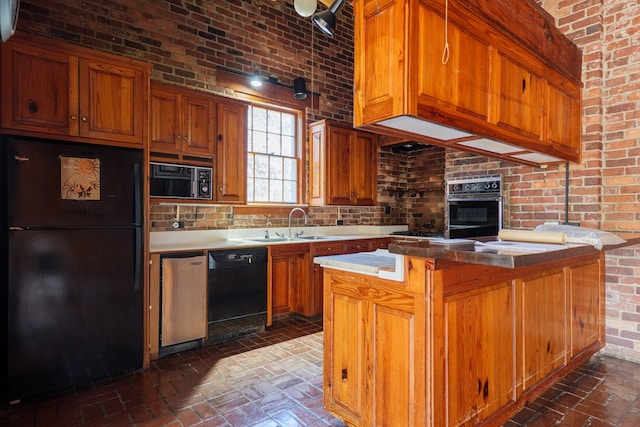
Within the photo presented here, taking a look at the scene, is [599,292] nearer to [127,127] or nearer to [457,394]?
[457,394]

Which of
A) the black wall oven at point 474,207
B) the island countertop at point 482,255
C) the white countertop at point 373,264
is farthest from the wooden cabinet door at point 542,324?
the black wall oven at point 474,207

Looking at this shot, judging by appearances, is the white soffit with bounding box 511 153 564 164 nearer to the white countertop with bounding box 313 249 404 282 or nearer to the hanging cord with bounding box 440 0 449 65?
the hanging cord with bounding box 440 0 449 65

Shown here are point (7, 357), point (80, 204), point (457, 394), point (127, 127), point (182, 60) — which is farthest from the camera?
point (182, 60)

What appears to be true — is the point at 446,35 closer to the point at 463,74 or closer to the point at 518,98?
the point at 463,74

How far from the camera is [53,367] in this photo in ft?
7.93

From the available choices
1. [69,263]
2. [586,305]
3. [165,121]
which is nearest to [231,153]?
[165,121]

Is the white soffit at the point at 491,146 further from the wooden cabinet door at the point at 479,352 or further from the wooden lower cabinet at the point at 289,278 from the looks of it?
Result: the wooden lower cabinet at the point at 289,278

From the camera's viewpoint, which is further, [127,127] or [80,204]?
[127,127]

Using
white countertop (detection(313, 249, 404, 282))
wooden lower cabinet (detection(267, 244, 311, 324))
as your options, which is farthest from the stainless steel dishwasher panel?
white countertop (detection(313, 249, 404, 282))

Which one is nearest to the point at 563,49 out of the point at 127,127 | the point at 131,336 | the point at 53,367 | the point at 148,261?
the point at 127,127

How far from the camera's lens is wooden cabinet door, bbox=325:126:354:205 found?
4.67 m

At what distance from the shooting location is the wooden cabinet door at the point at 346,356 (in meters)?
1.88

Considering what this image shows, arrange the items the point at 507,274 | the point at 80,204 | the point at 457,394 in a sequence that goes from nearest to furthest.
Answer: the point at 457,394, the point at 507,274, the point at 80,204

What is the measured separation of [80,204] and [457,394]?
265cm
